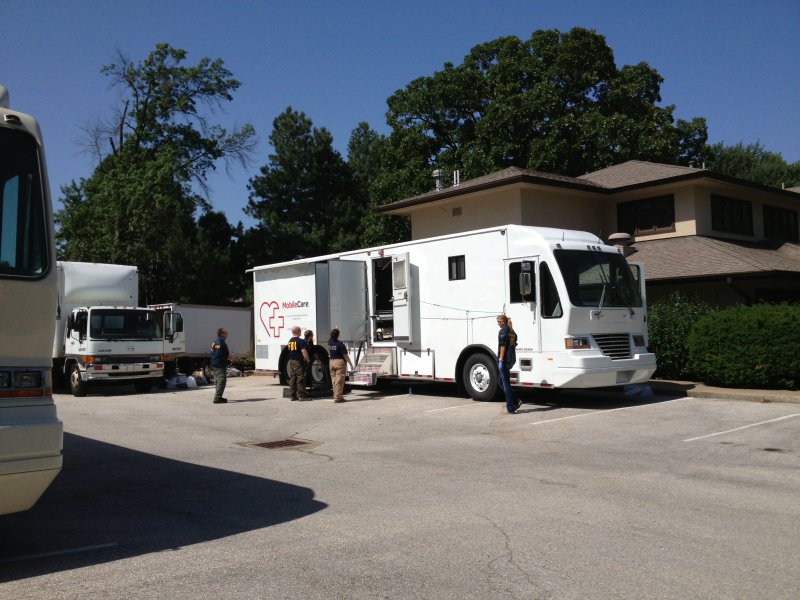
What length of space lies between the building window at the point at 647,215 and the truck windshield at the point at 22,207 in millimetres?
20464

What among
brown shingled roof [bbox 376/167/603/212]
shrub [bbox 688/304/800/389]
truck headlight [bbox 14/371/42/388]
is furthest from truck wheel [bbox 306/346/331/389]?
truck headlight [bbox 14/371/42/388]

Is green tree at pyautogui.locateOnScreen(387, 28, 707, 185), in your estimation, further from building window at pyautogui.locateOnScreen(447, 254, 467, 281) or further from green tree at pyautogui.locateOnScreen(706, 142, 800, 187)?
building window at pyautogui.locateOnScreen(447, 254, 467, 281)

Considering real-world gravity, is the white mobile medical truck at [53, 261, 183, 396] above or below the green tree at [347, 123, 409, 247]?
below

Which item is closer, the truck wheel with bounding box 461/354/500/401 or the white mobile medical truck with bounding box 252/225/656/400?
the white mobile medical truck with bounding box 252/225/656/400

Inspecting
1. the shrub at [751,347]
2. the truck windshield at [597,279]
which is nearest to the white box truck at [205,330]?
the truck windshield at [597,279]

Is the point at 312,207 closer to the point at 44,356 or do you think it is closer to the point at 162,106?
the point at 162,106

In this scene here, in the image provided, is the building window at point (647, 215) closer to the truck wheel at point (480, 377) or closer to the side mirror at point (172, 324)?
the truck wheel at point (480, 377)

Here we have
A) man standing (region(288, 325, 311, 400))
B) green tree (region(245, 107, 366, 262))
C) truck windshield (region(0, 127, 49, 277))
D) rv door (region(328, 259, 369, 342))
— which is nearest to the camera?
truck windshield (region(0, 127, 49, 277))

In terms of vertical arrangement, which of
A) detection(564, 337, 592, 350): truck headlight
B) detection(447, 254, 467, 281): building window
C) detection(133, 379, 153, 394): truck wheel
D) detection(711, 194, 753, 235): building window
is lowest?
detection(133, 379, 153, 394): truck wheel

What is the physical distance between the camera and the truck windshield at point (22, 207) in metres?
5.29

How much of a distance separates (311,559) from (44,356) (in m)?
2.36

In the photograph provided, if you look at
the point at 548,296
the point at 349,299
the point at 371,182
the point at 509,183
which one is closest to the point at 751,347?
the point at 548,296

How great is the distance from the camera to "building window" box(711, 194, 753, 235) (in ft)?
75.4

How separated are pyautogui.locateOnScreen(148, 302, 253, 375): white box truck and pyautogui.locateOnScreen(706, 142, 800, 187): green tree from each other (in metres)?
30.2
